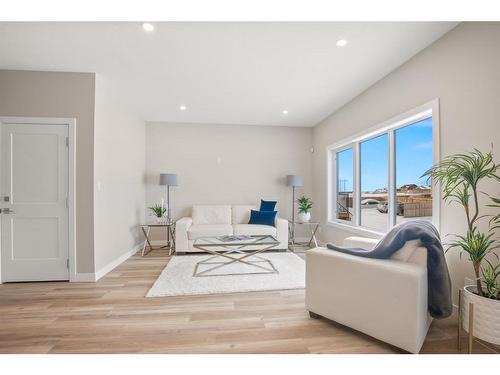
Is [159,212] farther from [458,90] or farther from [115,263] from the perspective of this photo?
[458,90]

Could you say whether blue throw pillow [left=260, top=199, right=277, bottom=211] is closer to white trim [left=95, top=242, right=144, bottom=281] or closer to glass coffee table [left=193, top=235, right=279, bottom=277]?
glass coffee table [left=193, top=235, right=279, bottom=277]

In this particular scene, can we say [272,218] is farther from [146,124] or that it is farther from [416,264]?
[146,124]

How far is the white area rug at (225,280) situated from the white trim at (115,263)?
0.78 metres

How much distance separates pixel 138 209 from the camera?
14.5 feet

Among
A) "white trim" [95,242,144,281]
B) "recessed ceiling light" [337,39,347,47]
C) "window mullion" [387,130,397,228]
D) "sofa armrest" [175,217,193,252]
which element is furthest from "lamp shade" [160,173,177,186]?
"window mullion" [387,130,397,228]

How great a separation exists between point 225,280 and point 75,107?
2.89 metres

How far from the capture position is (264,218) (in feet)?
14.7

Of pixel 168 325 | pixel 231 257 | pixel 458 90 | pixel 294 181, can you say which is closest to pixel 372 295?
pixel 168 325

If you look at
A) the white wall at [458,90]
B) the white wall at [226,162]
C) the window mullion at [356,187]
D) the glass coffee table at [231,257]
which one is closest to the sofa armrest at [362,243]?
the white wall at [458,90]

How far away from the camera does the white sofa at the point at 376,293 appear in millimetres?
1472

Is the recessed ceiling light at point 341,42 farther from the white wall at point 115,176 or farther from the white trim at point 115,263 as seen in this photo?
the white trim at point 115,263

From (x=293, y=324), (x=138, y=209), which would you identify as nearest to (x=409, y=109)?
(x=293, y=324)

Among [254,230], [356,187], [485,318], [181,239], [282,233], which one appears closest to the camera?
[485,318]

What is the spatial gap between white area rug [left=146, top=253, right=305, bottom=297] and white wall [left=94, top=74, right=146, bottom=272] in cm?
93
